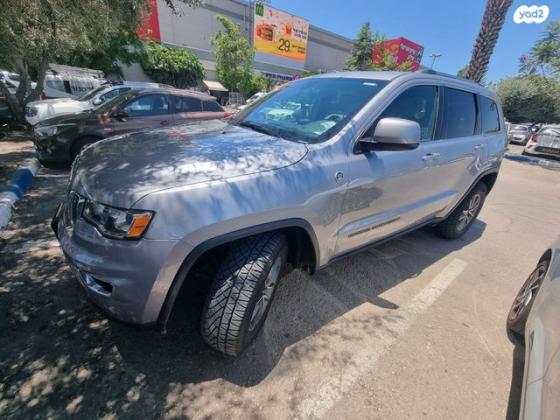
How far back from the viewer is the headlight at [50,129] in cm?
509

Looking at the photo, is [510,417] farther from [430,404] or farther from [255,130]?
[255,130]

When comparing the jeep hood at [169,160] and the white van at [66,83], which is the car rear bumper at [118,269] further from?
the white van at [66,83]

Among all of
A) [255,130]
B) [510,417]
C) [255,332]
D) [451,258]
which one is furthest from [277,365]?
[451,258]

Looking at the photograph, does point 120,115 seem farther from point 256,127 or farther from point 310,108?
point 310,108

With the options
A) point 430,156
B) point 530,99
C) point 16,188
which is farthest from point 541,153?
point 530,99

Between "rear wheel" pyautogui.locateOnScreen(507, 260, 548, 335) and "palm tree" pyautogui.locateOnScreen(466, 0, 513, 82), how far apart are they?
11944 mm

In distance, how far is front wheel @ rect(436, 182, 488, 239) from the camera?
3.88 metres

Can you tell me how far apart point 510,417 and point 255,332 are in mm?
1618

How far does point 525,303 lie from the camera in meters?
2.38

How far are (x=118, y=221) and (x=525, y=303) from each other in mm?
2962

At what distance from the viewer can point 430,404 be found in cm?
183

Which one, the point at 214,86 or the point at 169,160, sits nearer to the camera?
the point at 169,160

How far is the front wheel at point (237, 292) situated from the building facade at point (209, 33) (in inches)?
1193

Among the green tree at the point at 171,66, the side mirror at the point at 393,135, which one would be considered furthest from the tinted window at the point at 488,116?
the green tree at the point at 171,66
